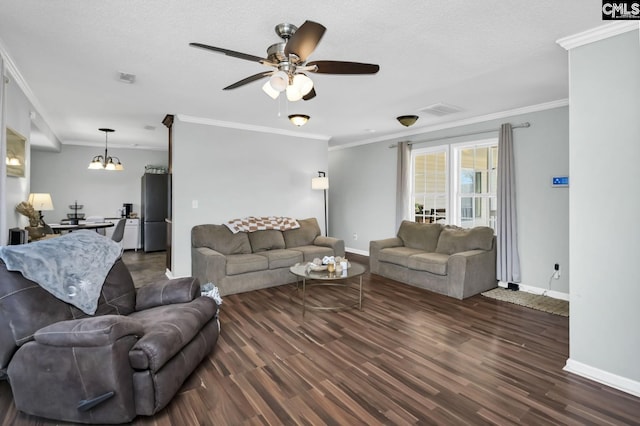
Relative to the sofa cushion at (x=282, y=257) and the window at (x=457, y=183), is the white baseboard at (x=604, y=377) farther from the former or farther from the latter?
the sofa cushion at (x=282, y=257)

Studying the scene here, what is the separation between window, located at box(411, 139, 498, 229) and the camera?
5.17 metres

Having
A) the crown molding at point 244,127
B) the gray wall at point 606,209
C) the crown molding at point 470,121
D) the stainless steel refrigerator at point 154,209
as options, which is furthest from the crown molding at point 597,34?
the stainless steel refrigerator at point 154,209

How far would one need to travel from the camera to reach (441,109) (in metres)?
4.54

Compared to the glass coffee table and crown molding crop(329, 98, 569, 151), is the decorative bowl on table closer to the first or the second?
the glass coffee table

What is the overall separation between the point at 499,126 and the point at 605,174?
2.76 metres

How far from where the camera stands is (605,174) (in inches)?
92.0

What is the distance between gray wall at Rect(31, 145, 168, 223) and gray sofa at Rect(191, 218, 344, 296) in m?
4.34

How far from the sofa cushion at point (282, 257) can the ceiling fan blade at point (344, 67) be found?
10.1 feet

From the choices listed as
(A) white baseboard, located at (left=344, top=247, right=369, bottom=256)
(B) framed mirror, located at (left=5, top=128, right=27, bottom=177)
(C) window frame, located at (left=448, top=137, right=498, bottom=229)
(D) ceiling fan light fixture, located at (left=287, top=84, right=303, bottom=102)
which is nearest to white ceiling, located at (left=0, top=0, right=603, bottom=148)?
(D) ceiling fan light fixture, located at (left=287, top=84, right=303, bottom=102)

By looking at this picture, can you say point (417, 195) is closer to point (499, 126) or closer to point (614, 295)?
point (499, 126)

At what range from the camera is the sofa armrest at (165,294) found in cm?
275

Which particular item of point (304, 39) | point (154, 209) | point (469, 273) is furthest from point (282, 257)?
point (154, 209)

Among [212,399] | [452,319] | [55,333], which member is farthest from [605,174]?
[55,333]

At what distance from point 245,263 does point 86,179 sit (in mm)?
5526
